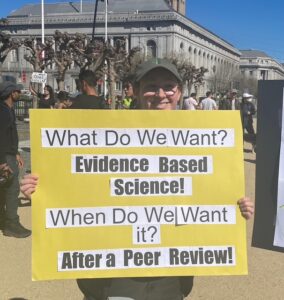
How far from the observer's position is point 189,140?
229cm

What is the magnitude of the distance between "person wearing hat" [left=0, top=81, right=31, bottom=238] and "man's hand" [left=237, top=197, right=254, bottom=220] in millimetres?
3769

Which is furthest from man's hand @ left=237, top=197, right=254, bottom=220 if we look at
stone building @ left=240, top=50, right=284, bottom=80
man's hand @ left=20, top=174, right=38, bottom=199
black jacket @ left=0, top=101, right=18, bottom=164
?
stone building @ left=240, top=50, right=284, bottom=80

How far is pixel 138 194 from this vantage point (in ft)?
7.41

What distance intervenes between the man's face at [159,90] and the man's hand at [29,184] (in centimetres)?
60

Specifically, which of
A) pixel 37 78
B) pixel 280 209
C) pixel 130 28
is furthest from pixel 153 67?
pixel 130 28

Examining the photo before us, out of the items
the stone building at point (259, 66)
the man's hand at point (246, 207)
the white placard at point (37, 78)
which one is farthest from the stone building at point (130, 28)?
the man's hand at point (246, 207)

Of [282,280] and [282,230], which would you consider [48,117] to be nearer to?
[282,230]

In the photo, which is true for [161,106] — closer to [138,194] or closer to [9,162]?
[138,194]

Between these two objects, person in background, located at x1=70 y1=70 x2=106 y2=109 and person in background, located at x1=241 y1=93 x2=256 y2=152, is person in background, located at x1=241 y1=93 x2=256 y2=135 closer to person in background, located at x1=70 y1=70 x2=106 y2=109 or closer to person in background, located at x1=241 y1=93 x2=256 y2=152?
person in background, located at x1=241 y1=93 x2=256 y2=152

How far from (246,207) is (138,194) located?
0.47 metres

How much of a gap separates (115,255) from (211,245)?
1.38ft

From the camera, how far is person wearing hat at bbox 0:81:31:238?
18.8 feet

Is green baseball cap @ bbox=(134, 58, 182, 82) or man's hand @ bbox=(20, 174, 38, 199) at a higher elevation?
green baseball cap @ bbox=(134, 58, 182, 82)

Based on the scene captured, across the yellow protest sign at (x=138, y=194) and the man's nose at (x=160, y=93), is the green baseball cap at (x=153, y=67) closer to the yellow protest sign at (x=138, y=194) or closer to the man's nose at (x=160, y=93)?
the man's nose at (x=160, y=93)
